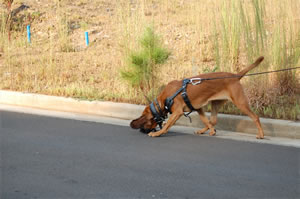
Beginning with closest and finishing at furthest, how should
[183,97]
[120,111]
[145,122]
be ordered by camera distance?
[183,97]
[145,122]
[120,111]

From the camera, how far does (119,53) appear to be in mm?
12078

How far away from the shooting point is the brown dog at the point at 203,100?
7.31 metres

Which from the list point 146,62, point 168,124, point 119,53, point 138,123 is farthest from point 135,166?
point 119,53

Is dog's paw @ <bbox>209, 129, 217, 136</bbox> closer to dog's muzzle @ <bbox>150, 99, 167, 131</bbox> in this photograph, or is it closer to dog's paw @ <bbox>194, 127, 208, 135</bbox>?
dog's paw @ <bbox>194, 127, 208, 135</bbox>

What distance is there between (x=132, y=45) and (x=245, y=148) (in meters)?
4.39

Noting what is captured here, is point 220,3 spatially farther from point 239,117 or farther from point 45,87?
point 45,87

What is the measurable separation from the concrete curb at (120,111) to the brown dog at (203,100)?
0.40 m

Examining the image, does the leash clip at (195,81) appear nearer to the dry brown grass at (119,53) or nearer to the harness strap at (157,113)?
the harness strap at (157,113)

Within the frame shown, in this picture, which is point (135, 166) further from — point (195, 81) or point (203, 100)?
point (195, 81)

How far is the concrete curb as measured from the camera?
757cm

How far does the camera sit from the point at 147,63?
32.7 feet

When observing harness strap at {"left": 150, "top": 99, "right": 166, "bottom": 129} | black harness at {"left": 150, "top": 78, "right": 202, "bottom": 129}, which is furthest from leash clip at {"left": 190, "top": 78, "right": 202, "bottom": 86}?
harness strap at {"left": 150, "top": 99, "right": 166, "bottom": 129}

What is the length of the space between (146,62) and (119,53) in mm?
2220

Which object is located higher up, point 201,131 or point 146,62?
point 146,62
